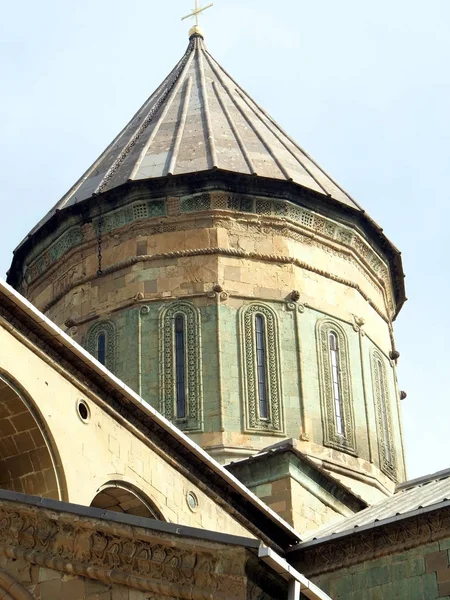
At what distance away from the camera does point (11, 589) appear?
959 cm

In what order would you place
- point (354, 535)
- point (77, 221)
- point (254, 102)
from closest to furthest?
point (354, 535), point (77, 221), point (254, 102)

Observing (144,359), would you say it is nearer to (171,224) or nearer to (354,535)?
(171,224)

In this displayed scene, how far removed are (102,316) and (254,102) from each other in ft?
19.4

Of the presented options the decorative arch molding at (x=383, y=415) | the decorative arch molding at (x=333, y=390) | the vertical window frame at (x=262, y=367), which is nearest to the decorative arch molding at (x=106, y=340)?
the vertical window frame at (x=262, y=367)

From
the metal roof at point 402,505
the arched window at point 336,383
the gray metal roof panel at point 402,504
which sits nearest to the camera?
the metal roof at point 402,505

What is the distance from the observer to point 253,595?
925 centimetres

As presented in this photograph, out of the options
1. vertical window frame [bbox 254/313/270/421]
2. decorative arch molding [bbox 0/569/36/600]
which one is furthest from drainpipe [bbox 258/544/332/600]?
vertical window frame [bbox 254/313/270/421]

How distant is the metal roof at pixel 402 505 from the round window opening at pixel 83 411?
334 cm

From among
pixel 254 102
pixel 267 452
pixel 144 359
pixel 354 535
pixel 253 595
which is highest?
pixel 254 102

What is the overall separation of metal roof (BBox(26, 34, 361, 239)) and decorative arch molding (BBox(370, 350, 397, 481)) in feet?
8.47

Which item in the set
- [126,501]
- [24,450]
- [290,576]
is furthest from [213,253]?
[290,576]

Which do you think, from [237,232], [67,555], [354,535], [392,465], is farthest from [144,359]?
[67,555]

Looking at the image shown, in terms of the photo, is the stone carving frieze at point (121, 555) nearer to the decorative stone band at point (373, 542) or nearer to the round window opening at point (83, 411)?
the round window opening at point (83, 411)

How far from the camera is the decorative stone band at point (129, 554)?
30.5 feet
